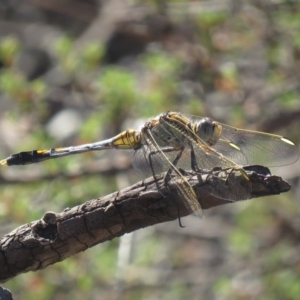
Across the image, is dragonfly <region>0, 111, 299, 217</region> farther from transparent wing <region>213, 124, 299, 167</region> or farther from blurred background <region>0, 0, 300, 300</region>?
blurred background <region>0, 0, 300, 300</region>

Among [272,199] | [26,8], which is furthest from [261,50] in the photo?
[26,8]

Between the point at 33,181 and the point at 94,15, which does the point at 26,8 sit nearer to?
the point at 94,15

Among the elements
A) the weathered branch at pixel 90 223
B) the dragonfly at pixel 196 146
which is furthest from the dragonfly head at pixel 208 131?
the weathered branch at pixel 90 223

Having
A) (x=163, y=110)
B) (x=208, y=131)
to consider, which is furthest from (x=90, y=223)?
(x=163, y=110)

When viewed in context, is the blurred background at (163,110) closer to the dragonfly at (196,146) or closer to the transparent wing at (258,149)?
the dragonfly at (196,146)

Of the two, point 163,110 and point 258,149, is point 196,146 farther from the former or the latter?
point 163,110
